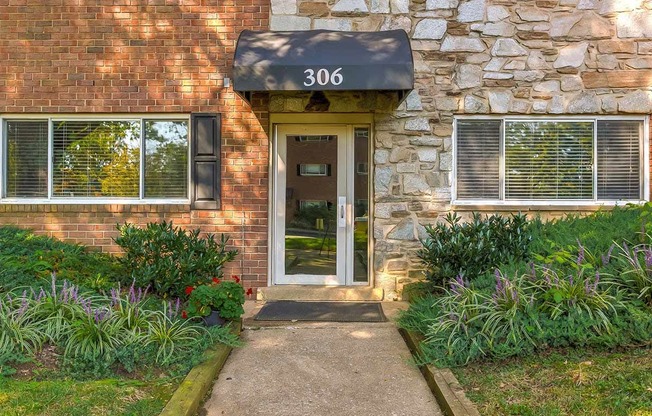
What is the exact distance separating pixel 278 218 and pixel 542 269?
3.78 meters

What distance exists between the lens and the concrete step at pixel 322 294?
6.54 m

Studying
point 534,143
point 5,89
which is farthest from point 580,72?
point 5,89

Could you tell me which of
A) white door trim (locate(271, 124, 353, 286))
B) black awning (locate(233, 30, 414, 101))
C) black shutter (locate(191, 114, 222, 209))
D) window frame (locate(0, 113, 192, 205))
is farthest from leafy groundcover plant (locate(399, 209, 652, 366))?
window frame (locate(0, 113, 192, 205))

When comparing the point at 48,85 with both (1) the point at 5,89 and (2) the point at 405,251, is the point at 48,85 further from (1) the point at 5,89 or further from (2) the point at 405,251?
(2) the point at 405,251

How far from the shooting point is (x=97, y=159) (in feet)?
22.9

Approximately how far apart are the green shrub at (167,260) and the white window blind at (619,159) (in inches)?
213

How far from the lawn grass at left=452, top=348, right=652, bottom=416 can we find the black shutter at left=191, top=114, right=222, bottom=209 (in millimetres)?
4281

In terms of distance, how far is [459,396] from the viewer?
135 inches

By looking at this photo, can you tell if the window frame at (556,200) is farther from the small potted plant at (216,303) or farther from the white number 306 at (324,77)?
the small potted plant at (216,303)

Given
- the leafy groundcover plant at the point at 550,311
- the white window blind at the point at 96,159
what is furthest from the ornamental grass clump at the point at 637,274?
the white window blind at the point at 96,159

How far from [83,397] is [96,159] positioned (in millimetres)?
4533

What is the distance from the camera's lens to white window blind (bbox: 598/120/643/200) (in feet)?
22.4

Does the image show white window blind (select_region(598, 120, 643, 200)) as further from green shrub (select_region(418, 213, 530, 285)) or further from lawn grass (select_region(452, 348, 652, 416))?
lawn grass (select_region(452, 348, 652, 416))

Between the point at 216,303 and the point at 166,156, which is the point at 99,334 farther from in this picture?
the point at 166,156
